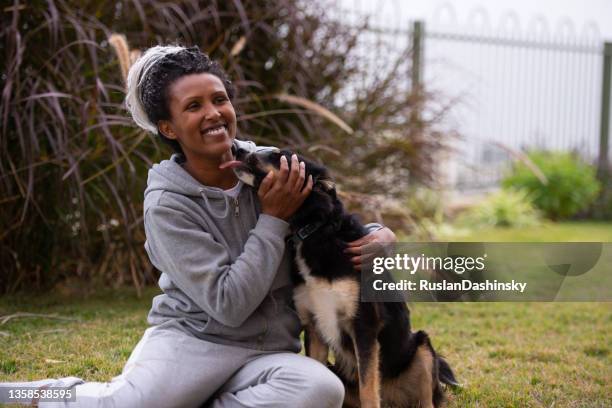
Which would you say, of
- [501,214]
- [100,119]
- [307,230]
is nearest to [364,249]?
[307,230]

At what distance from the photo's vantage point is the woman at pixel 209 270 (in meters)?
2.35

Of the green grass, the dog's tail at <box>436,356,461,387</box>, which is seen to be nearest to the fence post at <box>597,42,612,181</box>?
the green grass

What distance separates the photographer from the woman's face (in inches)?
99.7

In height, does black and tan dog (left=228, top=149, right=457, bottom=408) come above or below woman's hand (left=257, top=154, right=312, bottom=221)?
below

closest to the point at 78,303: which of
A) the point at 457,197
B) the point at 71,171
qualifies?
the point at 71,171

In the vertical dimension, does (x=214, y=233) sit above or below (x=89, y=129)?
below

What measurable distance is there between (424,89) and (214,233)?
14.1ft

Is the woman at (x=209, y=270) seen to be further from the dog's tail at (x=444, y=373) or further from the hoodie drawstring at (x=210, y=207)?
the dog's tail at (x=444, y=373)

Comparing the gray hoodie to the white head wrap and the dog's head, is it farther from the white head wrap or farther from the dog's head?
the white head wrap

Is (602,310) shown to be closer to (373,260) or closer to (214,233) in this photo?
(373,260)

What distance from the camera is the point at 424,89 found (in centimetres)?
642

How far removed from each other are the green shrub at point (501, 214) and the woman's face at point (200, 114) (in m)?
7.87

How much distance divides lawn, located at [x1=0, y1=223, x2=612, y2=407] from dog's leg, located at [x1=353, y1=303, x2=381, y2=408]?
660 millimetres

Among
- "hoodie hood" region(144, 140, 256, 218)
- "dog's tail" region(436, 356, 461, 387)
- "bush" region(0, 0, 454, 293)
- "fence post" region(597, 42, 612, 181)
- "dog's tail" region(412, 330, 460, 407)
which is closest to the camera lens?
"hoodie hood" region(144, 140, 256, 218)
